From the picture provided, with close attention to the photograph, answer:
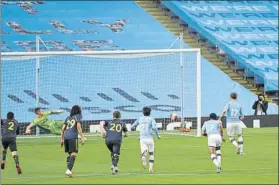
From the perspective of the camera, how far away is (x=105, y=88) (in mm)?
41938

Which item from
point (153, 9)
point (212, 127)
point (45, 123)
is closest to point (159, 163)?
point (212, 127)

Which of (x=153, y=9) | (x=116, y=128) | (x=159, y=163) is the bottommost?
(x=159, y=163)

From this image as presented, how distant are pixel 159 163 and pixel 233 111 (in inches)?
127

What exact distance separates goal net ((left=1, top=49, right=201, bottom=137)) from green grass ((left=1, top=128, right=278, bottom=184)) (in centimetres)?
437

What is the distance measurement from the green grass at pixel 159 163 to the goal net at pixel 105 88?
4372mm

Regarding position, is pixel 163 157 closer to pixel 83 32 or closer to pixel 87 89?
pixel 87 89

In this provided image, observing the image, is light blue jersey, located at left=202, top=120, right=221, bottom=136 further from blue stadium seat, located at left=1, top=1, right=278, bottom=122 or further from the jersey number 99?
blue stadium seat, located at left=1, top=1, right=278, bottom=122

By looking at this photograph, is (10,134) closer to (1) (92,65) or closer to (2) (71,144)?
(2) (71,144)

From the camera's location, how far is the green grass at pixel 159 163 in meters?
18.2

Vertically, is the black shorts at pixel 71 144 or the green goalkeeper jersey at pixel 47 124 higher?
the green goalkeeper jersey at pixel 47 124

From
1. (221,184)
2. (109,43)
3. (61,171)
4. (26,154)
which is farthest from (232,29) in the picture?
(221,184)

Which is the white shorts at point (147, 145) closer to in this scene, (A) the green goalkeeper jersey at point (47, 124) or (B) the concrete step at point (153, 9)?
(A) the green goalkeeper jersey at point (47, 124)

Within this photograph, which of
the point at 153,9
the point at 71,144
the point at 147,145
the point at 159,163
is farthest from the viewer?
the point at 153,9

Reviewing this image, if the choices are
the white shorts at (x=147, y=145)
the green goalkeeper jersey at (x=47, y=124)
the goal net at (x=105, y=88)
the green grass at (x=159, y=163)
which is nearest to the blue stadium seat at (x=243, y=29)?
the goal net at (x=105, y=88)
